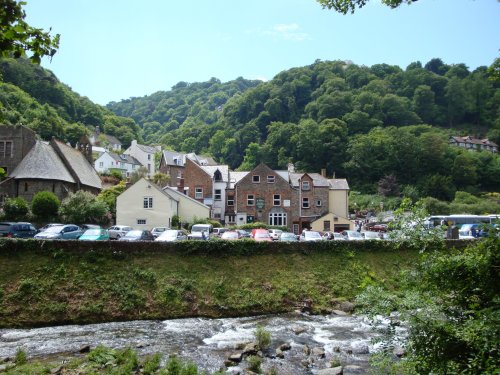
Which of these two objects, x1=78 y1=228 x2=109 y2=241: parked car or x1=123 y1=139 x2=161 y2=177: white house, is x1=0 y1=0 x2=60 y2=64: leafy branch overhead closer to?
x1=78 y1=228 x2=109 y2=241: parked car

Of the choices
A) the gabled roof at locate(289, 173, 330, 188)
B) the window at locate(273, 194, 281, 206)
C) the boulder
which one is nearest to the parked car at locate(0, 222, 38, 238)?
the boulder

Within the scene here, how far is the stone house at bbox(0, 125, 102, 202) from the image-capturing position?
171ft

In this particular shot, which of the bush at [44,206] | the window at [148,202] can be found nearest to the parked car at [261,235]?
the window at [148,202]

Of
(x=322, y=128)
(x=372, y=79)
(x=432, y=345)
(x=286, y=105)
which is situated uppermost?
(x=372, y=79)

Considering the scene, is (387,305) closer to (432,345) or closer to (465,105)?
(432,345)

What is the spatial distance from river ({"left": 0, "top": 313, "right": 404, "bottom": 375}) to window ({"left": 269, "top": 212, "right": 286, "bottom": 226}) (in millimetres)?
37510

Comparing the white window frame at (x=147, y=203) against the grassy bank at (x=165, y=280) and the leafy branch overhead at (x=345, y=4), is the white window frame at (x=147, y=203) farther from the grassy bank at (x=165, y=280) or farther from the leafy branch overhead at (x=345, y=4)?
the leafy branch overhead at (x=345, y=4)

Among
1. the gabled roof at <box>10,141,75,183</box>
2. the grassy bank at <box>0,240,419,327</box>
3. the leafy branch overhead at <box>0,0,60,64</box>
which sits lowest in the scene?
the grassy bank at <box>0,240,419,327</box>

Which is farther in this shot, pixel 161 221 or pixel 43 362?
pixel 161 221

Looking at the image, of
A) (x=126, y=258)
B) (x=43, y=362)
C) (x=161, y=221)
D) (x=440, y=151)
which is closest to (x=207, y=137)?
(x=440, y=151)

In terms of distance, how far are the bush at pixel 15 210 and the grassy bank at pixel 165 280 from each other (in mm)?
21894

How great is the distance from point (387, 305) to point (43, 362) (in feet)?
41.9

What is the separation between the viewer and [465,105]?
5763 inches

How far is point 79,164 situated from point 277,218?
28.5 metres
